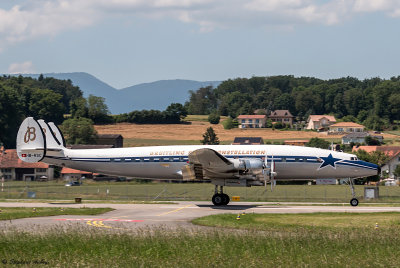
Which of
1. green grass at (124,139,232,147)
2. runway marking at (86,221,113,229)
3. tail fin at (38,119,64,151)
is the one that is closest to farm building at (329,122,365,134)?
green grass at (124,139,232,147)

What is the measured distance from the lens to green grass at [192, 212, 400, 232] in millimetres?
26875

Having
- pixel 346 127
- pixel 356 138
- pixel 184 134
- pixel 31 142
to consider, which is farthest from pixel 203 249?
pixel 346 127

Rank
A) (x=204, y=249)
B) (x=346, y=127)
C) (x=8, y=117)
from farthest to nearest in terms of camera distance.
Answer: (x=346, y=127)
(x=8, y=117)
(x=204, y=249)

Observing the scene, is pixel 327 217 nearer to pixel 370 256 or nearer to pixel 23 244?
pixel 370 256

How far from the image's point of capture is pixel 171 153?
41906mm

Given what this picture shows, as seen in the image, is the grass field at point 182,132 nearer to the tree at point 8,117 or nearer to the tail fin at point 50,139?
the tree at point 8,117

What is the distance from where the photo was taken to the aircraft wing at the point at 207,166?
36500 millimetres

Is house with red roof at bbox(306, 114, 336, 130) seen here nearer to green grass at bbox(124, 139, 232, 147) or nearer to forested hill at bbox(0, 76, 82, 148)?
green grass at bbox(124, 139, 232, 147)

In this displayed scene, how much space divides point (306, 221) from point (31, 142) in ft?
80.7

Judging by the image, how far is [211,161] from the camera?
37.0m

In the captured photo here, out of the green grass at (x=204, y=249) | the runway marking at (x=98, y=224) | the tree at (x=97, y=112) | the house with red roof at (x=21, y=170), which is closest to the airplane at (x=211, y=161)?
the runway marking at (x=98, y=224)

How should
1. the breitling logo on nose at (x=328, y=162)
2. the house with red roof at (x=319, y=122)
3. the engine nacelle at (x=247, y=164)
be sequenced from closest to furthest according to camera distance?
the engine nacelle at (x=247, y=164), the breitling logo on nose at (x=328, y=162), the house with red roof at (x=319, y=122)

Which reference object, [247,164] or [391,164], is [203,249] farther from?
[391,164]

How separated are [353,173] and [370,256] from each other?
955 inches
